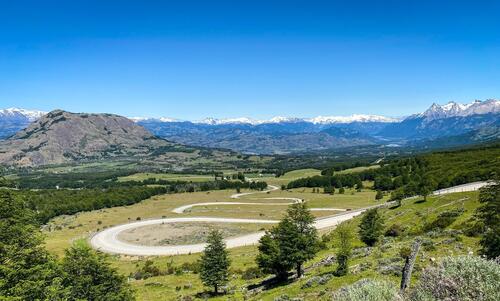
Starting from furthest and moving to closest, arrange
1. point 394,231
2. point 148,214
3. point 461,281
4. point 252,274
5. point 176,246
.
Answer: point 148,214, point 176,246, point 394,231, point 252,274, point 461,281

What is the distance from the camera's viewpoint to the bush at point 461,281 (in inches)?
639

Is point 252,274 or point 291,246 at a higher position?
point 291,246

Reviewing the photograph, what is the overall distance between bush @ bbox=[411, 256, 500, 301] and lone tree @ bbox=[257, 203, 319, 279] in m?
31.3

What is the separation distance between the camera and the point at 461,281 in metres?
17.0

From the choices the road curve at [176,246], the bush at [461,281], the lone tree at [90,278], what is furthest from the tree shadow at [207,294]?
the road curve at [176,246]

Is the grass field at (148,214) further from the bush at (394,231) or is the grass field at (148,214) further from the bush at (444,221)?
the bush at (444,221)

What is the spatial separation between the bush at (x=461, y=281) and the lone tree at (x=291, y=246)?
31286 millimetres

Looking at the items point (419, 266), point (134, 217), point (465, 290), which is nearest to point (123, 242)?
point (134, 217)

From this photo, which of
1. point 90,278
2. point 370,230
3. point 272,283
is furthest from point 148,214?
point 90,278

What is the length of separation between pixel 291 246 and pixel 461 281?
3363 cm

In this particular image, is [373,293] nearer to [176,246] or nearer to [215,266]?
[215,266]

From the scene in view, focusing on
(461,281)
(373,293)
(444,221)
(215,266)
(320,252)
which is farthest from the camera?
(320,252)

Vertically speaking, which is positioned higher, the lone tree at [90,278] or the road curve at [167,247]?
the lone tree at [90,278]

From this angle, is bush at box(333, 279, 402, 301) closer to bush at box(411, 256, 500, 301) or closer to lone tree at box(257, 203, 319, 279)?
bush at box(411, 256, 500, 301)
